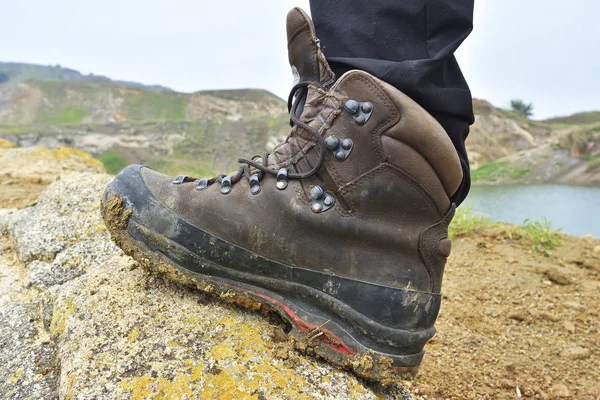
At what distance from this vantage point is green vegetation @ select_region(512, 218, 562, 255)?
2.28 meters

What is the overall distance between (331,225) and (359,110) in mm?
242

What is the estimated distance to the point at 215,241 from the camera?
872 mm

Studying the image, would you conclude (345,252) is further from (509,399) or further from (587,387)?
(587,387)

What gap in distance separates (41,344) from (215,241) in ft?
1.56

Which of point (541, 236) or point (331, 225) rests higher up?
point (331, 225)

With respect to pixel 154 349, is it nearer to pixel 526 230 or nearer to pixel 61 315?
pixel 61 315

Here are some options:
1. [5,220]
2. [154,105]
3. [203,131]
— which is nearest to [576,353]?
[5,220]

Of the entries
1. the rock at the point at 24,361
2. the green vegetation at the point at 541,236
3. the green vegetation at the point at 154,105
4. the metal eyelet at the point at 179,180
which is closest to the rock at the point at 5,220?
the rock at the point at 24,361

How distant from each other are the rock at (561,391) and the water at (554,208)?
1.66 meters

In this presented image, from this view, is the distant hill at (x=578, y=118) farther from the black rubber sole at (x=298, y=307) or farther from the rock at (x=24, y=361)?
the rock at (x=24, y=361)

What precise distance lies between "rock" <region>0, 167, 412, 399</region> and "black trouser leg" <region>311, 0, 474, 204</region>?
0.53 meters

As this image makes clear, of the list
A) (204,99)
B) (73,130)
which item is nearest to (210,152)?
(73,130)

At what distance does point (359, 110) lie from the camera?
2.60 feet

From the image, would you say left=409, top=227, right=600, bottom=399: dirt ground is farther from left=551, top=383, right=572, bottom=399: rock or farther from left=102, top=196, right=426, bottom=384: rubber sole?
left=102, top=196, right=426, bottom=384: rubber sole
